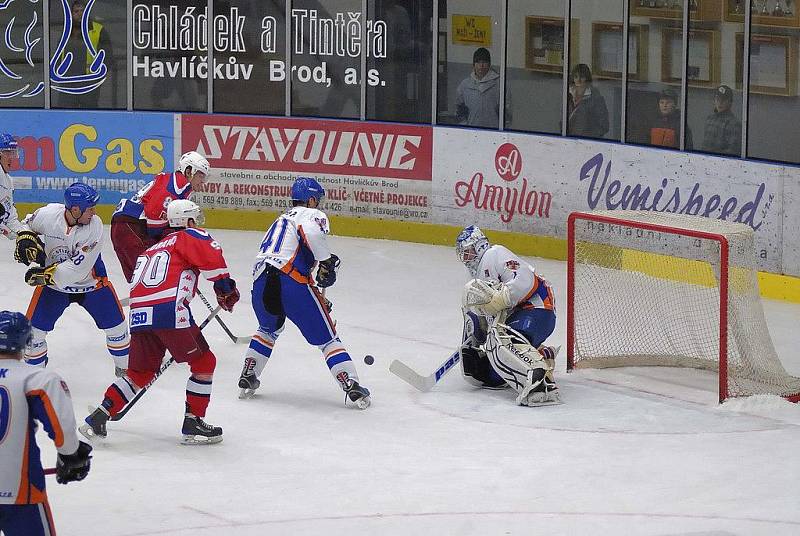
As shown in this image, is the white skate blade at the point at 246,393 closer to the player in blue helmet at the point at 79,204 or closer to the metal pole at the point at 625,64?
the player in blue helmet at the point at 79,204

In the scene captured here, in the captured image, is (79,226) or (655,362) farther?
(655,362)

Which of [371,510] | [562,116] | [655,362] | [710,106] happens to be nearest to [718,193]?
[710,106]

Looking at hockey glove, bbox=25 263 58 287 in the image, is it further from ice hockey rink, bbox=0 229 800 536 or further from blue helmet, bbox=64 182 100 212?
ice hockey rink, bbox=0 229 800 536

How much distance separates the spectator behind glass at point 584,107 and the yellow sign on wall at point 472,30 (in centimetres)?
87

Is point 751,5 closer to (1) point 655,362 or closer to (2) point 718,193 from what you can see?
(2) point 718,193

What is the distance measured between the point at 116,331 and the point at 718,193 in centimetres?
470

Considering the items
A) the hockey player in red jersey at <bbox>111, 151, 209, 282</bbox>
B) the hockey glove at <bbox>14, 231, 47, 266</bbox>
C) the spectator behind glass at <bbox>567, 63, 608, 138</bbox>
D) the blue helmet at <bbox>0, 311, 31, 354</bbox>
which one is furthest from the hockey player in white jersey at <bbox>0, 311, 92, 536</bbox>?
the spectator behind glass at <bbox>567, 63, 608, 138</bbox>

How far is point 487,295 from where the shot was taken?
26.1 ft

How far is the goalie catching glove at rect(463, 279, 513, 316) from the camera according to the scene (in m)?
7.95

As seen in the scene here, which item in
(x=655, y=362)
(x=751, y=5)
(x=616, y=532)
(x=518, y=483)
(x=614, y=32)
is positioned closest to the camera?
(x=616, y=532)

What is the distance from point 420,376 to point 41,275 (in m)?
2.08

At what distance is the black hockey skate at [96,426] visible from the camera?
7.02 metres

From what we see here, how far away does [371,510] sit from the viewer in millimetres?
6195

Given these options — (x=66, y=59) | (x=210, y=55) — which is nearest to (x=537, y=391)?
(x=210, y=55)
